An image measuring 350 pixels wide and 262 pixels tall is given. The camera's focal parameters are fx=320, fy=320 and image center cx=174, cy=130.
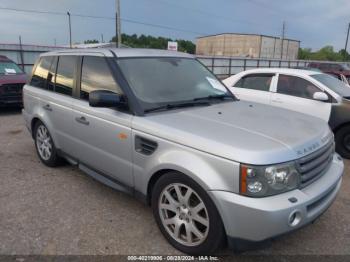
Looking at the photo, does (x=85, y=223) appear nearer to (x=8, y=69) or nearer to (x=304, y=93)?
(x=304, y=93)

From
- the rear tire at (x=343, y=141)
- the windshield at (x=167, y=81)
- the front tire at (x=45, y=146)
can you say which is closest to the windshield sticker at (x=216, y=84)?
the windshield at (x=167, y=81)

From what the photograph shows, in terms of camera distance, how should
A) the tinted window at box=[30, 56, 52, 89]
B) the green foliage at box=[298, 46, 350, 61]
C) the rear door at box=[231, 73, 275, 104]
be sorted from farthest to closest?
A: the green foliage at box=[298, 46, 350, 61]
the rear door at box=[231, 73, 275, 104]
the tinted window at box=[30, 56, 52, 89]

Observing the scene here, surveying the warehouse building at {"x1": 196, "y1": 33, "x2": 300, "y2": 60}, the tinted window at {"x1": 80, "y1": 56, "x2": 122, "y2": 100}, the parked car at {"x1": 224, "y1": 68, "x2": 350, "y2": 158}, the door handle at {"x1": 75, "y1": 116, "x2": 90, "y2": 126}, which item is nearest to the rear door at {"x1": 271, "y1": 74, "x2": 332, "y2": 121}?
the parked car at {"x1": 224, "y1": 68, "x2": 350, "y2": 158}

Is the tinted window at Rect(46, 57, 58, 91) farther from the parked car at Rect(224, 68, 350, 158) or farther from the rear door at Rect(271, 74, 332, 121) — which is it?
the rear door at Rect(271, 74, 332, 121)

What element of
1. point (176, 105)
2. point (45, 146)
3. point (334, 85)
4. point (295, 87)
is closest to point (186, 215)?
point (176, 105)

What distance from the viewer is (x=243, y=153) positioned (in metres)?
2.34

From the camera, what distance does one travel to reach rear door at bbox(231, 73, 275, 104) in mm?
6805

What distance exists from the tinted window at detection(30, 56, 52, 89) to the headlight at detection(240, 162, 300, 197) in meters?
3.63

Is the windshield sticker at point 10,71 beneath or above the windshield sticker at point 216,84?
beneath

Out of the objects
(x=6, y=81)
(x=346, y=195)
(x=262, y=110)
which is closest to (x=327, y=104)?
(x=346, y=195)

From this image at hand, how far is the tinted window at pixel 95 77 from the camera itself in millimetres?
3463

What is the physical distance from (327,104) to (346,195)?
235 centimetres

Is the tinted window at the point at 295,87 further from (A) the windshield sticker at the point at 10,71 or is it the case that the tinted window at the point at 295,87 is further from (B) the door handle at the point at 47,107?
(A) the windshield sticker at the point at 10,71

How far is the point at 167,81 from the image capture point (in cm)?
357
